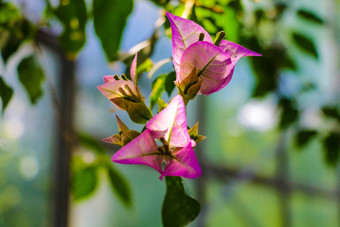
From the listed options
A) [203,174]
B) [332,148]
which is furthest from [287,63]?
[203,174]

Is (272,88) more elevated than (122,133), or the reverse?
(122,133)

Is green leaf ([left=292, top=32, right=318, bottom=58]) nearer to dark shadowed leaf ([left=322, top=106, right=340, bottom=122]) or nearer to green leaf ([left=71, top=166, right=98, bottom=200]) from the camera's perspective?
dark shadowed leaf ([left=322, top=106, right=340, bottom=122])

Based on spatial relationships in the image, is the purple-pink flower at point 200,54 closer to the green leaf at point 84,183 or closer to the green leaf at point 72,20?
the green leaf at point 72,20

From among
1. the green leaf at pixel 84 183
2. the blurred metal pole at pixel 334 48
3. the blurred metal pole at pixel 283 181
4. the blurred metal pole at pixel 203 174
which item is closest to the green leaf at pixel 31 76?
the green leaf at pixel 84 183

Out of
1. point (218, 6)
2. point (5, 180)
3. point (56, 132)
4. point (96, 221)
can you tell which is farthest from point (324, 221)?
point (218, 6)

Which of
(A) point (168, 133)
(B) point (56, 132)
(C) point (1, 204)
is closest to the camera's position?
(A) point (168, 133)

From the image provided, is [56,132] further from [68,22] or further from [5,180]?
[68,22]

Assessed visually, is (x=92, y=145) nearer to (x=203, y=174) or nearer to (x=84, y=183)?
(x=84, y=183)
